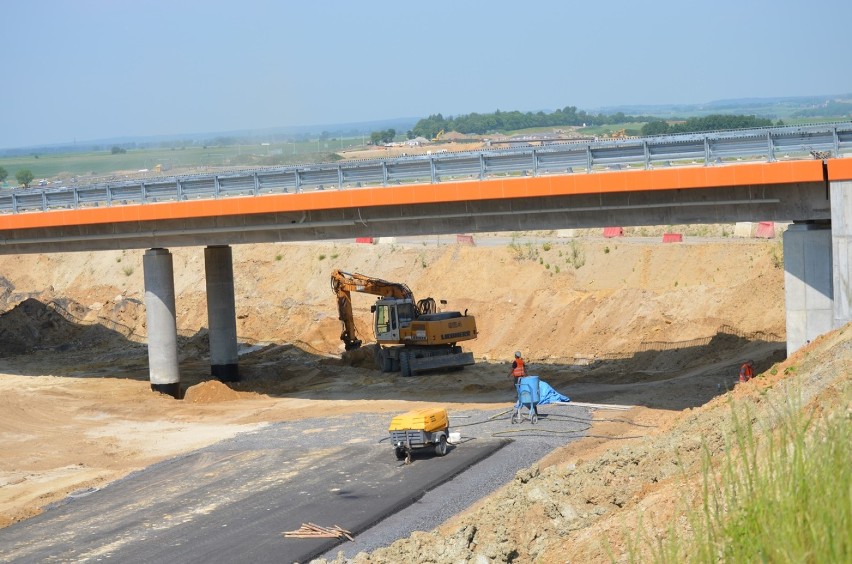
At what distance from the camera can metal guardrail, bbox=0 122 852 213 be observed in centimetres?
2631

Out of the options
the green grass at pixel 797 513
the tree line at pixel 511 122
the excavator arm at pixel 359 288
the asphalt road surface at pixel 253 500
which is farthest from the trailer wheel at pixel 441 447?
the tree line at pixel 511 122

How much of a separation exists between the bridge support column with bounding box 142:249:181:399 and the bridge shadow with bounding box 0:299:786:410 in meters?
1.66

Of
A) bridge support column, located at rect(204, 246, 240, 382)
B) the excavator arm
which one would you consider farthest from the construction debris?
bridge support column, located at rect(204, 246, 240, 382)

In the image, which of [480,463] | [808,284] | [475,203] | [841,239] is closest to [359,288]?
[475,203]

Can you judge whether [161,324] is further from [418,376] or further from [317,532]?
[317,532]

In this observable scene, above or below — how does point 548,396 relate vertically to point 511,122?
below

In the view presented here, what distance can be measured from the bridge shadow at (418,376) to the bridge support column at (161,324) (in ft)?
5.45

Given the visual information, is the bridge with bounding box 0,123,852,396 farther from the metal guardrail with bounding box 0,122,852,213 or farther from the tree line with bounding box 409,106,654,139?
the tree line with bounding box 409,106,654,139

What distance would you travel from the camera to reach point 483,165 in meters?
30.2

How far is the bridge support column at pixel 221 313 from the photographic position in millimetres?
40344

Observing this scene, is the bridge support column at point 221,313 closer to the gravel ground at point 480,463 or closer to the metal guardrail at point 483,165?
the metal guardrail at point 483,165

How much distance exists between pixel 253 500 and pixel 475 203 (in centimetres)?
1165

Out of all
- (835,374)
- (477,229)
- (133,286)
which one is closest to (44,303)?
(133,286)

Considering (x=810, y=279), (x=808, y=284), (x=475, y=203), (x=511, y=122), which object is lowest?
(x=808, y=284)
